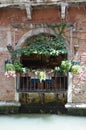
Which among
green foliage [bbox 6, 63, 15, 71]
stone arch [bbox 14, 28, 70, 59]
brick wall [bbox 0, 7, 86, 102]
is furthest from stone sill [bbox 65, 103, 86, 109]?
green foliage [bbox 6, 63, 15, 71]

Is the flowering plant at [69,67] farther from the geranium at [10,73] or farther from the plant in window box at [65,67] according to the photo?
the geranium at [10,73]

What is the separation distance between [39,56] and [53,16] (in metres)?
1.99

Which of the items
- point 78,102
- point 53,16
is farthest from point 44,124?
point 53,16

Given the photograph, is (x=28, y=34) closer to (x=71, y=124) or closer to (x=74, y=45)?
(x=74, y=45)

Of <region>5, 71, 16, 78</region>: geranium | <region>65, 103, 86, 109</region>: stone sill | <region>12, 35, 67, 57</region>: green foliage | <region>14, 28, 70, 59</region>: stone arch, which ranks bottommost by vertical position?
<region>65, 103, 86, 109</region>: stone sill

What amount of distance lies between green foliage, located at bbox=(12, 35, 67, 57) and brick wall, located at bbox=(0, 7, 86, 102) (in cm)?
33

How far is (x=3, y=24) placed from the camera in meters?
11.9

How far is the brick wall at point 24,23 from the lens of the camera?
37.8 feet

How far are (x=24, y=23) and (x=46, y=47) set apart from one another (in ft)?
3.35

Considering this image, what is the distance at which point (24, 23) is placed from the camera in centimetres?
1173

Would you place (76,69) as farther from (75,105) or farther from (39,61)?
(39,61)

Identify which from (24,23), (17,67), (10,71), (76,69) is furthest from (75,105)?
(24,23)

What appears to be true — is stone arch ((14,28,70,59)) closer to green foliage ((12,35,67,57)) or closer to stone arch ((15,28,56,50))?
stone arch ((15,28,56,50))

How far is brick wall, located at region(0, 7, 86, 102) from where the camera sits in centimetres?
1152
